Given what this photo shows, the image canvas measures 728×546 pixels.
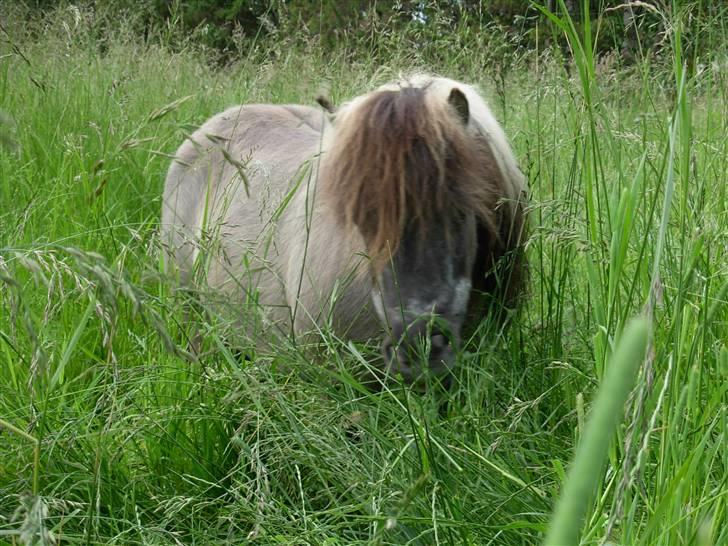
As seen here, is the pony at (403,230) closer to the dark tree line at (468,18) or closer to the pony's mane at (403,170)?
the pony's mane at (403,170)

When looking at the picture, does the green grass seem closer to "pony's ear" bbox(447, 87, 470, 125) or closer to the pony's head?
the pony's head

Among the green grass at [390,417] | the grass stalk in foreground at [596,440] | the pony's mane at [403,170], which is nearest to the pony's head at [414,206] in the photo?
the pony's mane at [403,170]

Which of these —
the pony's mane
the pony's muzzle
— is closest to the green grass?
the pony's muzzle

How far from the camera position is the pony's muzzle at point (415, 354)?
2.20 meters

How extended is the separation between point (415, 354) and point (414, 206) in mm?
438

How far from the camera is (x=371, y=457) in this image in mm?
1818

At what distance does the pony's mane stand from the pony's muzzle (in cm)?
26

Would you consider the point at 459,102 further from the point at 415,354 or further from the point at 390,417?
the point at 390,417

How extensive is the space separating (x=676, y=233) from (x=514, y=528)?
1245 mm

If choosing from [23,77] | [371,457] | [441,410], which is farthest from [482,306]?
[23,77]

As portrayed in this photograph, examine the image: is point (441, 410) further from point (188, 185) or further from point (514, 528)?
point (188, 185)

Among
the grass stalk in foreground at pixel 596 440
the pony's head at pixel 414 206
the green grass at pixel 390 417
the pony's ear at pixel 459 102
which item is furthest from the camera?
the pony's ear at pixel 459 102

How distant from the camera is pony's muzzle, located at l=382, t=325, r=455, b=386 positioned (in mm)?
2199

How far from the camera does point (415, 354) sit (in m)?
2.24
